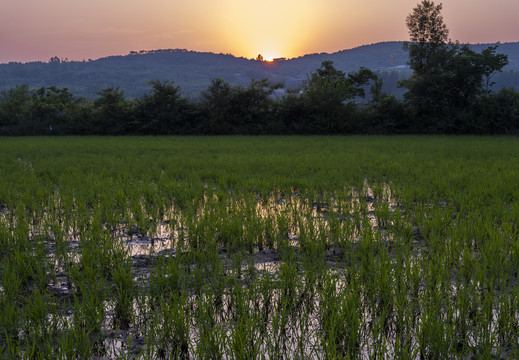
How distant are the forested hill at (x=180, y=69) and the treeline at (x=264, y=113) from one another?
97.0 meters

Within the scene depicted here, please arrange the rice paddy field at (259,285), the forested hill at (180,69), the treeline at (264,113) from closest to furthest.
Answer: the rice paddy field at (259,285)
the treeline at (264,113)
the forested hill at (180,69)

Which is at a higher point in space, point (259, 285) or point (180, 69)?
point (180, 69)

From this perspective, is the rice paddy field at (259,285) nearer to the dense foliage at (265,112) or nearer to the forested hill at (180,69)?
the dense foliage at (265,112)

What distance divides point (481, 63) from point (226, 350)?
28.2m

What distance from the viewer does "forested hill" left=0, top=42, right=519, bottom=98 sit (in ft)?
455

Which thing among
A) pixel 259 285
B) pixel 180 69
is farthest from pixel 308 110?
pixel 180 69

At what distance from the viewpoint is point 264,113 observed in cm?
2600

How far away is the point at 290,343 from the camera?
1780 millimetres

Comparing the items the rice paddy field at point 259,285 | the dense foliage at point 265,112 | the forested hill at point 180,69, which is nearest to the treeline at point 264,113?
the dense foliage at point 265,112

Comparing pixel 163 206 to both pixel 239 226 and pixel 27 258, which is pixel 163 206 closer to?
pixel 239 226

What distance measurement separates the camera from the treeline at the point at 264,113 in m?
24.2

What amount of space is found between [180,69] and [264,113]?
16040cm

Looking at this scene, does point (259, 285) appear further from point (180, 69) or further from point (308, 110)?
point (180, 69)

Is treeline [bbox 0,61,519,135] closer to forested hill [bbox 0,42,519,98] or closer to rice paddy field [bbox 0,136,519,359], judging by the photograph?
rice paddy field [bbox 0,136,519,359]
